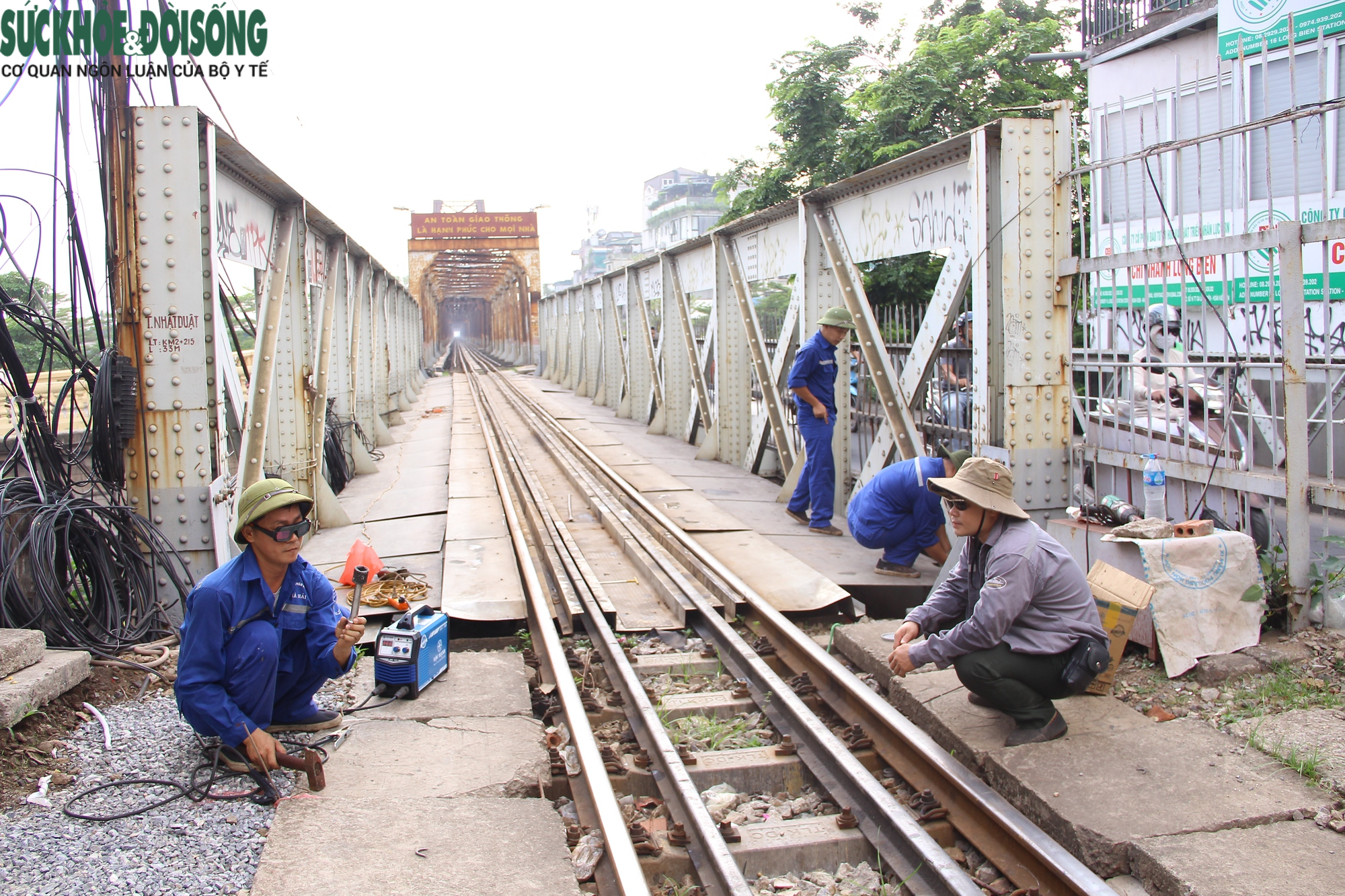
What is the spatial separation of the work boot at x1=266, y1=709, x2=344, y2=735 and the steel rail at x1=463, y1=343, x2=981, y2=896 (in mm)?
1998

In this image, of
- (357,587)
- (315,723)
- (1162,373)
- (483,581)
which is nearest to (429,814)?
(315,723)

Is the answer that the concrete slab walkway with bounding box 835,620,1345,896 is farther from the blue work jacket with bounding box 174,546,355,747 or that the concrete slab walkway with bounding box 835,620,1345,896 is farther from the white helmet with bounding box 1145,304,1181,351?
the blue work jacket with bounding box 174,546,355,747

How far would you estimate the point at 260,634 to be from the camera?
13.0 ft

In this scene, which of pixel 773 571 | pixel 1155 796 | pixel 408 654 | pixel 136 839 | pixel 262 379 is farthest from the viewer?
pixel 262 379

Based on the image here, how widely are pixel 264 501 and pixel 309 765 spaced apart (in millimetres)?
1046

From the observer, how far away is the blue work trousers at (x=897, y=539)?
22.4 feet

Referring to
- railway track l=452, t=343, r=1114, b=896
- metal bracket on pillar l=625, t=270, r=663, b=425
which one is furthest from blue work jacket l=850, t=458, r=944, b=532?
metal bracket on pillar l=625, t=270, r=663, b=425

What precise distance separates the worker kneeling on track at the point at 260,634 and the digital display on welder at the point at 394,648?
57 centimetres

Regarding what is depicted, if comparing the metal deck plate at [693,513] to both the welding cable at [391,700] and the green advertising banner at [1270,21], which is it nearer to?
the welding cable at [391,700]

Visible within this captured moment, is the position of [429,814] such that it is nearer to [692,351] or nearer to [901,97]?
[692,351]

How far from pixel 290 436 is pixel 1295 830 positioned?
768 centimetres

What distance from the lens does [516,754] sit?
4289 millimetres

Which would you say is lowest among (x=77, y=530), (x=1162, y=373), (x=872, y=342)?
A: (x=77, y=530)

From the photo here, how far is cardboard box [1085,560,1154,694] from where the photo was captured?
4.64m
